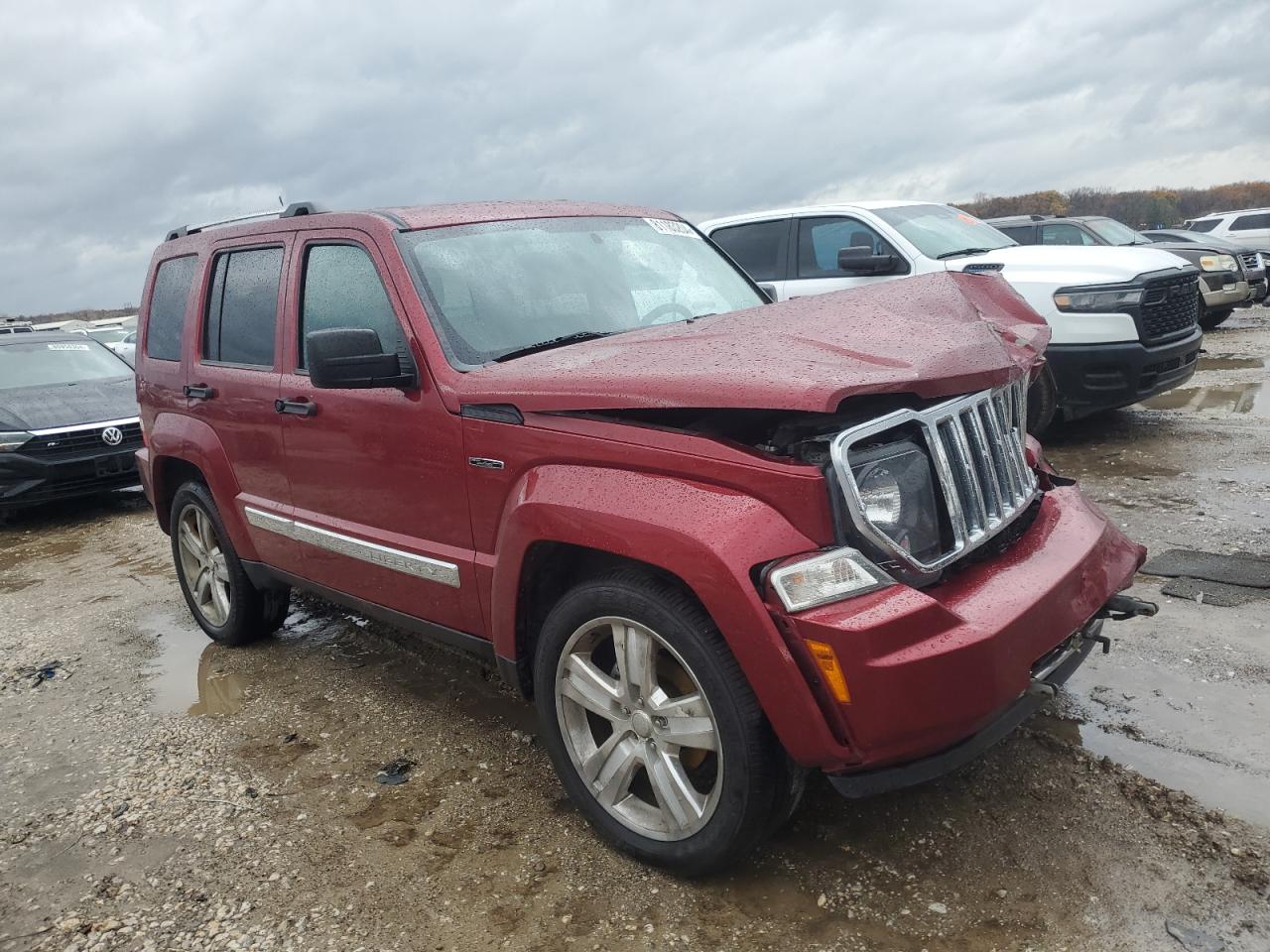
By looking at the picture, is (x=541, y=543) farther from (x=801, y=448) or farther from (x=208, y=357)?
(x=208, y=357)

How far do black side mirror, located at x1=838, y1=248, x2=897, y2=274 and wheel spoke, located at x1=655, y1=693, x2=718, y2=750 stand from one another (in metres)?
5.19

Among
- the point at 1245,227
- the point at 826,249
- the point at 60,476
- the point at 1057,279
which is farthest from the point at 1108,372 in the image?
the point at 1245,227

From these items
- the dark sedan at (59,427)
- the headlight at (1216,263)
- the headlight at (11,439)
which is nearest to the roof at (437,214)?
the dark sedan at (59,427)

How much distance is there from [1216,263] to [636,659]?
13935 millimetres

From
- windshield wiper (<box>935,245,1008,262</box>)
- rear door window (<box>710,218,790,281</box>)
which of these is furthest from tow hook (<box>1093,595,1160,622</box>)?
rear door window (<box>710,218,790,281</box>)

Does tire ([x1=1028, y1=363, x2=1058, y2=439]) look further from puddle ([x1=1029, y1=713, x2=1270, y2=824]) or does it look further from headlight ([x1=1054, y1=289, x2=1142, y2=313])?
puddle ([x1=1029, y1=713, x2=1270, y2=824])

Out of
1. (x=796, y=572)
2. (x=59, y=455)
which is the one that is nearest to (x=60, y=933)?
(x=796, y=572)

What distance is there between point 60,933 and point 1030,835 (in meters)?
2.72

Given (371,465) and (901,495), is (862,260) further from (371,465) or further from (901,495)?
(901,495)

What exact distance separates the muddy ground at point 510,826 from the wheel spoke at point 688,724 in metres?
0.44

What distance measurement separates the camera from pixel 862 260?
714 cm

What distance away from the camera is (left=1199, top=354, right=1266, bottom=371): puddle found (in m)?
11.3

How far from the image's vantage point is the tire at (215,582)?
4730 mm

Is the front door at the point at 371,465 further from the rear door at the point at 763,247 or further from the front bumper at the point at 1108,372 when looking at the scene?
the front bumper at the point at 1108,372
